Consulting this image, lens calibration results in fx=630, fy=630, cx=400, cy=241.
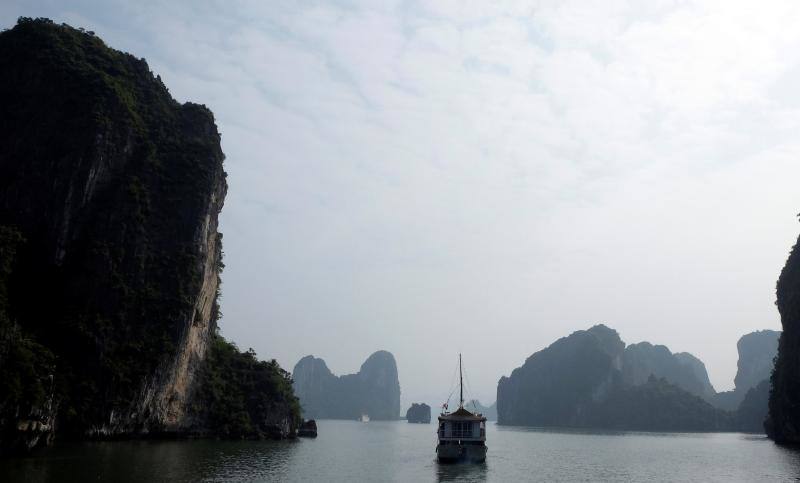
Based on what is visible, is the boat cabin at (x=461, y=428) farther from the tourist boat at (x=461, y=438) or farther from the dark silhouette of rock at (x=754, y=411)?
the dark silhouette of rock at (x=754, y=411)

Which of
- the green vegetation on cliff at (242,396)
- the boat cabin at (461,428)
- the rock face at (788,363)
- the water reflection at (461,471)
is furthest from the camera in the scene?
the rock face at (788,363)

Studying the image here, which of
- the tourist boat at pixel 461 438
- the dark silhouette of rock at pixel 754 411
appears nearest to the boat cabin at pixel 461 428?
the tourist boat at pixel 461 438

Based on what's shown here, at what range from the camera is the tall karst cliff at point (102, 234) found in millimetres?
50325

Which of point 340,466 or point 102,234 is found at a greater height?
point 102,234

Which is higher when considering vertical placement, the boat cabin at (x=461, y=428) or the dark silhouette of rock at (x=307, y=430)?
the boat cabin at (x=461, y=428)

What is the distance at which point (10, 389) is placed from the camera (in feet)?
114

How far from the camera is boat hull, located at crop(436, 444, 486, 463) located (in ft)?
155

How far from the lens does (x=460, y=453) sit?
4741cm

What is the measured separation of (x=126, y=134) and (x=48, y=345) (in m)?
22.4

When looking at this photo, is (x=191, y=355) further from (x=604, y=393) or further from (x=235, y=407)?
(x=604, y=393)

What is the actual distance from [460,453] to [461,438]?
116cm

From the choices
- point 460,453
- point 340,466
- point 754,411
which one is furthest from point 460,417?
point 754,411

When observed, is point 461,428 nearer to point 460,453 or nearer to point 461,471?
point 460,453

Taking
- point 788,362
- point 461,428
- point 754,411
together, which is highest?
point 788,362
